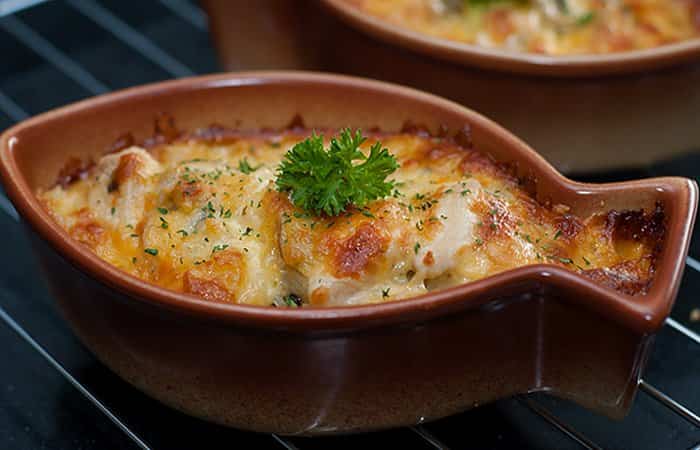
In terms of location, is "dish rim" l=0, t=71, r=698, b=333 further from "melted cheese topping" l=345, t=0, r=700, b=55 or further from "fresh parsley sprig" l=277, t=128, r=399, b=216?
"melted cheese topping" l=345, t=0, r=700, b=55

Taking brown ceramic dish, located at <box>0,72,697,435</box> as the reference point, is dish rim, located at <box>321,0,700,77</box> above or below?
above

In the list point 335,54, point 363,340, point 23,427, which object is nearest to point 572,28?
point 335,54

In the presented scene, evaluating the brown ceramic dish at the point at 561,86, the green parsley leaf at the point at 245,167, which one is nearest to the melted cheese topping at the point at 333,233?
the green parsley leaf at the point at 245,167

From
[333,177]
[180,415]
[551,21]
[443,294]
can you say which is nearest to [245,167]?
[333,177]

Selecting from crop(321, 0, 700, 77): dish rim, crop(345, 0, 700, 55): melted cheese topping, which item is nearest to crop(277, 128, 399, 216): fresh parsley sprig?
crop(321, 0, 700, 77): dish rim

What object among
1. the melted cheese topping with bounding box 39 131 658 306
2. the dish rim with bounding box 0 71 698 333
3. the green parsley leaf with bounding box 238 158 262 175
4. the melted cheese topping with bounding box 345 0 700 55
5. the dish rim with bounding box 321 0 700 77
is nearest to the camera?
the dish rim with bounding box 0 71 698 333

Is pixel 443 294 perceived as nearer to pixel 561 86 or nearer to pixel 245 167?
pixel 245 167

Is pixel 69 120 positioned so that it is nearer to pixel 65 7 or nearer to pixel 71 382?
pixel 71 382

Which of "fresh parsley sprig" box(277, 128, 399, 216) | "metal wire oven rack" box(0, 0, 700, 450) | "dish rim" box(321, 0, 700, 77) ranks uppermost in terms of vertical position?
"dish rim" box(321, 0, 700, 77)

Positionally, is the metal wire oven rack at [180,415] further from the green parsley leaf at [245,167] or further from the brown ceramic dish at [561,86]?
the green parsley leaf at [245,167]
